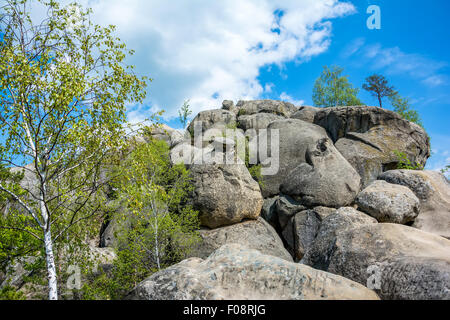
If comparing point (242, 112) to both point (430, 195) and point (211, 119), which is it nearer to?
point (211, 119)

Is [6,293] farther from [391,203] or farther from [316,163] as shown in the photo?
[316,163]

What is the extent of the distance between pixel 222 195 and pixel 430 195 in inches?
498

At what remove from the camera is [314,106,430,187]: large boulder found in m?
25.8

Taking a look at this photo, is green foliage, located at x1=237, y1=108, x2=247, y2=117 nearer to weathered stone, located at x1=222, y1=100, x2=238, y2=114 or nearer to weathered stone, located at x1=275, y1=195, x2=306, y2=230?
weathered stone, located at x1=222, y1=100, x2=238, y2=114

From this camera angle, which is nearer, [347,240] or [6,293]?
[6,293]

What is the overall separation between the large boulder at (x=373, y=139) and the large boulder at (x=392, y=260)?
57.6 ft

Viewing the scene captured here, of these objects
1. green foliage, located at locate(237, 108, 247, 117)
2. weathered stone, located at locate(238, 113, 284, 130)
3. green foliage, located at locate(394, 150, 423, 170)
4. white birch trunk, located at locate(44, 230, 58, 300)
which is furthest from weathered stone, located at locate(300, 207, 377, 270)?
green foliage, located at locate(237, 108, 247, 117)

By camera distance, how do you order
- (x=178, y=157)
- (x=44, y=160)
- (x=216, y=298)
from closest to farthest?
1. (x=216, y=298)
2. (x=44, y=160)
3. (x=178, y=157)

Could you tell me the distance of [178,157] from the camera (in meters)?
25.5

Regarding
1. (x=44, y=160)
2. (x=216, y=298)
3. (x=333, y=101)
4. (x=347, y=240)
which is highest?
(x=333, y=101)

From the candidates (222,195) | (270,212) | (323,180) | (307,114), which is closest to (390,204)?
(323,180)

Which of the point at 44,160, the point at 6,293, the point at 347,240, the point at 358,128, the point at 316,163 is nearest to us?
the point at 6,293
